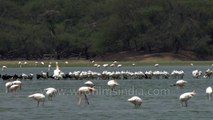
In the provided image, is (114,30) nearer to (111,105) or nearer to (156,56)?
(156,56)

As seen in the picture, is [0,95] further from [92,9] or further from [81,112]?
[92,9]

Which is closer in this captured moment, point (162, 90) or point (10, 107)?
point (10, 107)

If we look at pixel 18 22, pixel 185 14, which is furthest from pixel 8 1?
pixel 185 14

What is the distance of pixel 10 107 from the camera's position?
129 feet

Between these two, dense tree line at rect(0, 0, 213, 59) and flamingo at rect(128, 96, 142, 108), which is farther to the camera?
dense tree line at rect(0, 0, 213, 59)

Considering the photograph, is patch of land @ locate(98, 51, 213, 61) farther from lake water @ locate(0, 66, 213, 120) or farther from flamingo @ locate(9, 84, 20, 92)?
flamingo @ locate(9, 84, 20, 92)

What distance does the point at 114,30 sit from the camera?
107375 millimetres

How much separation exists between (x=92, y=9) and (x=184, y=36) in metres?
18.1

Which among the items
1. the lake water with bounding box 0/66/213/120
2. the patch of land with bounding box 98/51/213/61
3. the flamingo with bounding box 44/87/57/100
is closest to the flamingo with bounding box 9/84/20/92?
the lake water with bounding box 0/66/213/120

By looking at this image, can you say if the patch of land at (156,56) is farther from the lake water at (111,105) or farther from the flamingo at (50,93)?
the flamingo at (50,93)

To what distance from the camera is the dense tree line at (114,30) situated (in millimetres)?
104875

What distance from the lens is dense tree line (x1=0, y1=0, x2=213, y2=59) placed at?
105 m

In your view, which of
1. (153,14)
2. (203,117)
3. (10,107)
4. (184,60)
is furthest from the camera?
(153,14)

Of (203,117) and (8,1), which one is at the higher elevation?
(8,1)
